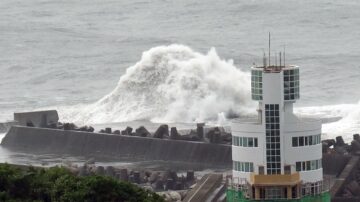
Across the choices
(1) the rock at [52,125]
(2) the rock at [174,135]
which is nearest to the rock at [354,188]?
(2) the rock at [174,135]

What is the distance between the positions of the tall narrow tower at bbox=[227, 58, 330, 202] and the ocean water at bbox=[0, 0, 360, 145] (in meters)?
30.8

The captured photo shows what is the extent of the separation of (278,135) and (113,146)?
31.1 m

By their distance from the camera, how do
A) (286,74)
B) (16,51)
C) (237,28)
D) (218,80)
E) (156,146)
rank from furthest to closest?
(237,28)
(16,51)
(218,80)
(156,146)
(286,74)

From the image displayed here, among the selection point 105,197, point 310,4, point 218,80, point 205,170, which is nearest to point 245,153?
point 105,197

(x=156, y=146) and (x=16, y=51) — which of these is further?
(x=16, y=51)

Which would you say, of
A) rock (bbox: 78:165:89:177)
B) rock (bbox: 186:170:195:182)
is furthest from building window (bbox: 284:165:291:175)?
rock (bbox: 186:170:195:182)

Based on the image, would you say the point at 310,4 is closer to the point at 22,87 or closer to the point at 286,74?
the point at 22,87

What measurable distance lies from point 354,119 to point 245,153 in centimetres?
3730

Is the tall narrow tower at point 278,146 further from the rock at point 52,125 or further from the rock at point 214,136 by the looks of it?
the rock at point 52,125

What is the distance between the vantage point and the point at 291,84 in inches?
1243

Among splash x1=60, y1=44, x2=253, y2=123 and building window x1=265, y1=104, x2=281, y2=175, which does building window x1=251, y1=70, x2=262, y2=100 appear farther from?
splash x1=60, y1=44, x2=253, y2=123

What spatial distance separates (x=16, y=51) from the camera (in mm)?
101250

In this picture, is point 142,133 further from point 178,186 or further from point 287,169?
point 287,169

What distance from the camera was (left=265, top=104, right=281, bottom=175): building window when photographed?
31344mm
